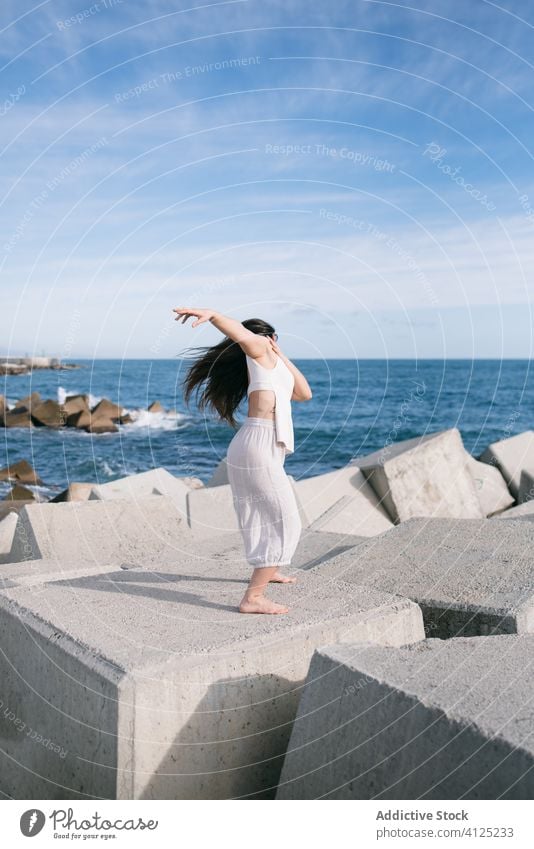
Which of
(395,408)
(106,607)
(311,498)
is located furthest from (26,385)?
(106,607)

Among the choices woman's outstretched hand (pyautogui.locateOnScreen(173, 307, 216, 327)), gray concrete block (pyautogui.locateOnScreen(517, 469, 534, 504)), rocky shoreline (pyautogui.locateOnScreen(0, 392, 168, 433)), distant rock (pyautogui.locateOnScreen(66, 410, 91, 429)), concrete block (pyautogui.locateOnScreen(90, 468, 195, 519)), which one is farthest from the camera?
distant rock (pyautogui.locateOnScreen(66, 410, 91, 429))

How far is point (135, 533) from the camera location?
6.04 metres

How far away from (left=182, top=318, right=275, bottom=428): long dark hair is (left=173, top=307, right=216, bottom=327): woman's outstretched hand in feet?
2.58

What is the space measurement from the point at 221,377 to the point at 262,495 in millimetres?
1000

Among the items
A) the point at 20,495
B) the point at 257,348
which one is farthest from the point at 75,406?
the point at 257,348

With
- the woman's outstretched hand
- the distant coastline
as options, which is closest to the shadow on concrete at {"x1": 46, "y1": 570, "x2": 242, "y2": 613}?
the woman's outstretched hand

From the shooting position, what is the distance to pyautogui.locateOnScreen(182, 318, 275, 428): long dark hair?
4.62 meters

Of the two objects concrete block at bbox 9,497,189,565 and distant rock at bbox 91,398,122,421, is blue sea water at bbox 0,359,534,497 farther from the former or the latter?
concrete block at bbox 9,497,189,565

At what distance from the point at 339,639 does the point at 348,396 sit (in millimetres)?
42696

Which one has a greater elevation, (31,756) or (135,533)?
(135,533)

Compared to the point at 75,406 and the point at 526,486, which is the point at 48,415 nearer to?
the point at 75,406
